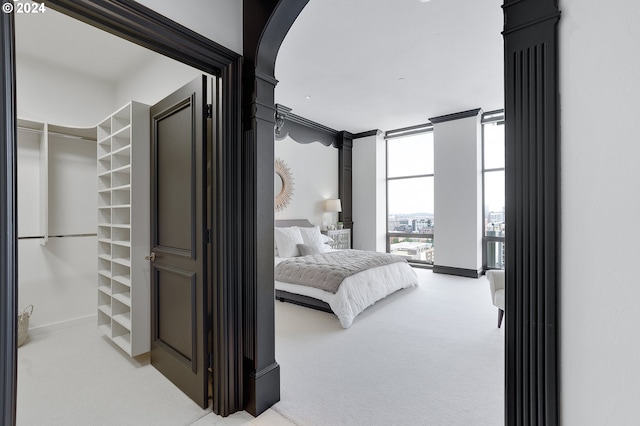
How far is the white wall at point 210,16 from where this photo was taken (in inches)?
63.7

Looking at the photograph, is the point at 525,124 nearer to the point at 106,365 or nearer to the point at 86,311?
the point at 106,365

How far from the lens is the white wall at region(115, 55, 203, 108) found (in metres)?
2.62

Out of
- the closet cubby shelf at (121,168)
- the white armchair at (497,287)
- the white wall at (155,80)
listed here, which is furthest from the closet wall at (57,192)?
the white armchair at (497,287)

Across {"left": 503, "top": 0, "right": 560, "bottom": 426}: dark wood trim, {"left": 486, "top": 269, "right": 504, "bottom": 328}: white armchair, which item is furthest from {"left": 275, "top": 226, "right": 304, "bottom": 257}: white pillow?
{"left": 503, "top": 0, "right": 560, "bottom": 426}: dark wood trim

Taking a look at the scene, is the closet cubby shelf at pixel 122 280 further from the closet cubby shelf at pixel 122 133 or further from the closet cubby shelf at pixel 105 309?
the closet cubby shelf at pixel 122 133

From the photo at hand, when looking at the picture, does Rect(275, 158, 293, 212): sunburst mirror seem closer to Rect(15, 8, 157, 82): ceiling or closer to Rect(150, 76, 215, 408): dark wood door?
Rect(15, 8, 157, 82): ceiling

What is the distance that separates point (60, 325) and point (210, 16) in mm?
3463

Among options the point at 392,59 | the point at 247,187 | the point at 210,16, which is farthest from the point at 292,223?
the point at 210,16

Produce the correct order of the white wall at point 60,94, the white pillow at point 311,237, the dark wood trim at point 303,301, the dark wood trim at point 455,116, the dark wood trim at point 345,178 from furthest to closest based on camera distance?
the dark wood trim at point 345,178, the dark wood trim at point 455,116, the white pillow at point 311,237, the dark wood trim at point 303,301, the white wall at point 60,94

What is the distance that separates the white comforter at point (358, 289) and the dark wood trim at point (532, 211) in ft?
7.91

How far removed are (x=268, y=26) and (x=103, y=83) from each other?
9.62 feet

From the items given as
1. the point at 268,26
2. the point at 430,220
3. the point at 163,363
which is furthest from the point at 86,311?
the point at 430,220

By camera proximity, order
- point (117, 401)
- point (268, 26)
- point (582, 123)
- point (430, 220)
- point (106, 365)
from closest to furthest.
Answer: point (582, 123), point (268, 26), point (117, 401), point (106, 365), point (430, 220)

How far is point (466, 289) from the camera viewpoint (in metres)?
4.77
